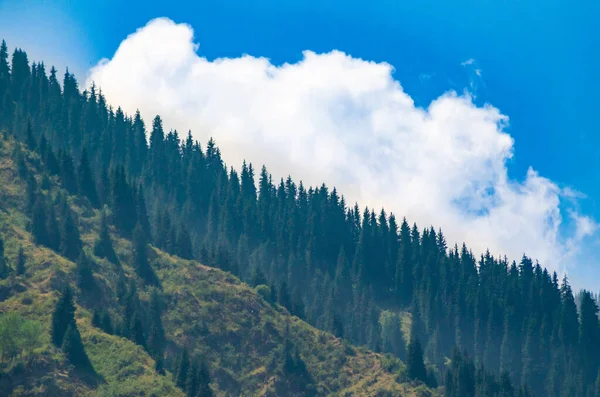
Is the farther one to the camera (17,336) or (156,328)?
(156,328)

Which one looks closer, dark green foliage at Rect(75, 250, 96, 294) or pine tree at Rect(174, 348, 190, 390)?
pine tree at Rect(174, 348, 190, 390)

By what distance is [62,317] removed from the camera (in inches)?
5797

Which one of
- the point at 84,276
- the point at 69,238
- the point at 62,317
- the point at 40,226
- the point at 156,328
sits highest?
the point at 40,226

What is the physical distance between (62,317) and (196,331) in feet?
119

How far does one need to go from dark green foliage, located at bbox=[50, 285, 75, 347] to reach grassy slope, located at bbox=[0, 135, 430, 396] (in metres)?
1.76

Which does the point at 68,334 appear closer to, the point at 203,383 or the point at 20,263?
the point at 203,383

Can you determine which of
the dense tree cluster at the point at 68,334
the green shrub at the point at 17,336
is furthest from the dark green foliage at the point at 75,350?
the green shrub at the point at 17,336

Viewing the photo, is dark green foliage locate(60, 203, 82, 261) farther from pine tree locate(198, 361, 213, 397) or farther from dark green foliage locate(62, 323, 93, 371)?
pine tree locate(198, 361, 213, 397)

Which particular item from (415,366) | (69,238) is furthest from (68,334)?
(415,366)

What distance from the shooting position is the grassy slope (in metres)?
151

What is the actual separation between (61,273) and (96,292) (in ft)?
23.9

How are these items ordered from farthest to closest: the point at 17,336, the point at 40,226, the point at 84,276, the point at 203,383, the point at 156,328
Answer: the point at 40,226 → the point at 84,276 → the point at 156,328 → the point at 203,383 → the point at 17,336

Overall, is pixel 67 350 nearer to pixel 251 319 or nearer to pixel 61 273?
pixel 61 273

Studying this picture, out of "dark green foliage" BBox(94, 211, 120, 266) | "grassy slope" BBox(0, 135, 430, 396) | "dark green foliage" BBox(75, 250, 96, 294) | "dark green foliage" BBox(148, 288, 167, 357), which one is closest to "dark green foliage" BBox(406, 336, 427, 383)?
"grassy slope" BBox(0, 135, 430, 396)
